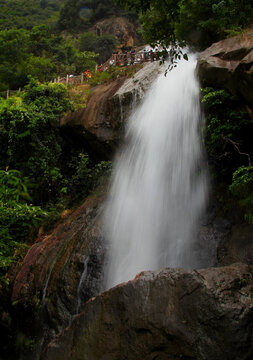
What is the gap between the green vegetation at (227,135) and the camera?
7.04 meters

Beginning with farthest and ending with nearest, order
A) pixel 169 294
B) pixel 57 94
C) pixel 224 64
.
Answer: pixel 57 94 < pixel 224 64 < pixel 169 294

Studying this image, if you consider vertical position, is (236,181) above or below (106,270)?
above

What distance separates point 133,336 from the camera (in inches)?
154

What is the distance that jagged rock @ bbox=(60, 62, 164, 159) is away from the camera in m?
10.7

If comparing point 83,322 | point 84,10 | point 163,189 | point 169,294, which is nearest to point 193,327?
point 169,294

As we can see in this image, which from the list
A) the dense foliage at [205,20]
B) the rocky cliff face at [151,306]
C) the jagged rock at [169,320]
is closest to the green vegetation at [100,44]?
the dense foliage at [205,20]

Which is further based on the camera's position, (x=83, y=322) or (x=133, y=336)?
(x=83, y=322)

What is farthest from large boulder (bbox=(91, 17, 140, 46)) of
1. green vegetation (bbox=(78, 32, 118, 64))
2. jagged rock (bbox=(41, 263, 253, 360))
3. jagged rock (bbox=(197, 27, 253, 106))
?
→ jagged rock (bbox=(41, 263, 253, 360))

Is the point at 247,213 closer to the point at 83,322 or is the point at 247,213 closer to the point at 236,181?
the point at 236,181

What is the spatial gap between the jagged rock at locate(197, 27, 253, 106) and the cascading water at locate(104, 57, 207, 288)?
1280mm

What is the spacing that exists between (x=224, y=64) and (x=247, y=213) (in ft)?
12.3

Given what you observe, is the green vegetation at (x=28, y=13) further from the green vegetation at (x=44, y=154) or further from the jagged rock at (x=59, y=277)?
the jagged rock at (x=59, y=277)

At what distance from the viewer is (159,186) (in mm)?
8117

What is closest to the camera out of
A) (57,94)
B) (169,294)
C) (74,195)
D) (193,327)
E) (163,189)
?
(193,327)
